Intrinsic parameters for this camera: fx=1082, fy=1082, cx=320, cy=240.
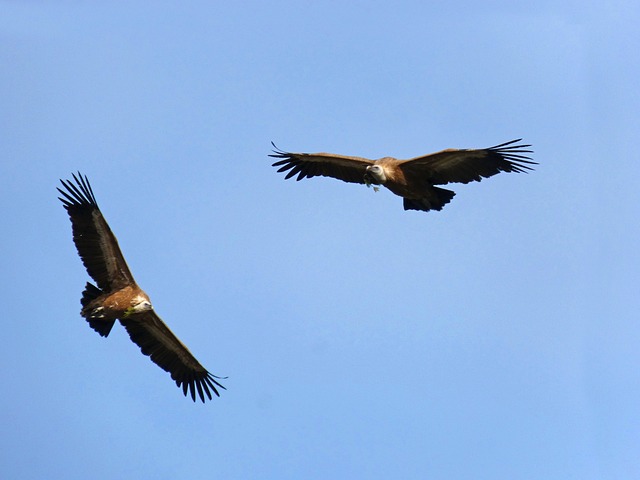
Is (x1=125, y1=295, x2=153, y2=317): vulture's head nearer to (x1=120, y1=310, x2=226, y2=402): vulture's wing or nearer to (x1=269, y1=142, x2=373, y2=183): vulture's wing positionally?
(x1=120, y1=310, x2=226, y2=402): vulture's wing

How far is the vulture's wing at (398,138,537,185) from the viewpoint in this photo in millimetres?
18969

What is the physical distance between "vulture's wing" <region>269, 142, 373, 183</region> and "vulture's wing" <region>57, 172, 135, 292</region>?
3946 millimetres

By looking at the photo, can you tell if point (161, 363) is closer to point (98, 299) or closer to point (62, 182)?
point (98, 299)

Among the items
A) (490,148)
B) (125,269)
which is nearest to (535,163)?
(490,148)

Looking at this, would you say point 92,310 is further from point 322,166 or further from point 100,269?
point 322,166

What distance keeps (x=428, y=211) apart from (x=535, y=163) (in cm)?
222

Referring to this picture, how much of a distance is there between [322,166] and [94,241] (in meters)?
4.77

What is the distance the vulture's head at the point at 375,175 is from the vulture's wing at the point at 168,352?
4627mm

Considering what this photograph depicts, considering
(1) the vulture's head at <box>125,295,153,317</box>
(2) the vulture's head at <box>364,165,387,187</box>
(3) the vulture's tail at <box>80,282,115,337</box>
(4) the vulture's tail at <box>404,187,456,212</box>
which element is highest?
(4) the vulture's tail at <box>404,187,456,212</box>

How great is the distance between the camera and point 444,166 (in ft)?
63.7

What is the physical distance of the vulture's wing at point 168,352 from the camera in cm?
2014

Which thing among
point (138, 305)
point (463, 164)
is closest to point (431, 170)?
point (463, 164)

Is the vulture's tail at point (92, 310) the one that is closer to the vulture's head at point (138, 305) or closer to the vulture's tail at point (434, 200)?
the vulture's head at point (138, 305)

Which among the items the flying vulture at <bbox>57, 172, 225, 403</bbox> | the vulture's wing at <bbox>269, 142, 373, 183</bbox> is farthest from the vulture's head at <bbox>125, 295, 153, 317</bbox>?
the vulture's wing at <bbox>269, 142, 373, 183</bbox>
